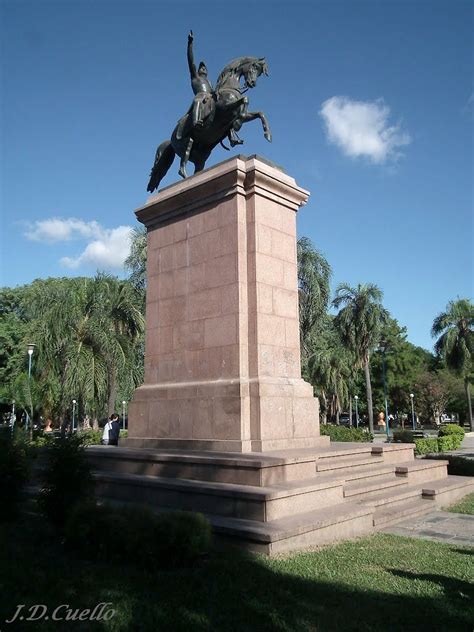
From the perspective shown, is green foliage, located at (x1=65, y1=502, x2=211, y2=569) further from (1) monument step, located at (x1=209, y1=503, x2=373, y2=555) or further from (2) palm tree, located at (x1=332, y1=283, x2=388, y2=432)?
(2) palm tree, located at (x1=332, y1=283, x2=388, y2=432)

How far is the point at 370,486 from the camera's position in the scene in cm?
967

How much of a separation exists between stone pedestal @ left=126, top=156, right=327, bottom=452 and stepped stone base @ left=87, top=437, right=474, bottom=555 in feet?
2.19

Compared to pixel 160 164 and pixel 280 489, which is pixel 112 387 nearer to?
pixel 160 164

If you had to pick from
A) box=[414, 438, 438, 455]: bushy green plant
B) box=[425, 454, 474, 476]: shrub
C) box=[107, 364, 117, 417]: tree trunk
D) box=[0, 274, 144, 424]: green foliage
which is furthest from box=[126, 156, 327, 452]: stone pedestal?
box=[107, 364, 117, 417]: tree trunk

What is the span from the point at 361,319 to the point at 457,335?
12717 mm

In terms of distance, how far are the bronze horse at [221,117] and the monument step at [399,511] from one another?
806 cm

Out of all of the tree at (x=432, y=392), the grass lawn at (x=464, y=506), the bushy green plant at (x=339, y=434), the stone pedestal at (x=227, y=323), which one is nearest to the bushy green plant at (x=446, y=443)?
the bushy green plant at (x=339, y=434)

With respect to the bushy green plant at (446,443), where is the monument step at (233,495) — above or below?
below

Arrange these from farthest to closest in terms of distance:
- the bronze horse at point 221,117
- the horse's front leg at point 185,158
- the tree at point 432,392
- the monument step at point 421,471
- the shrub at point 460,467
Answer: the tree at point 432,392 < the shrub at point 460,467 < the horse's front leg at point 185,158 < the bronze horse at point 221,117 < the monument step at point 421,471

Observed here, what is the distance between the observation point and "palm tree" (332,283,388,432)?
40938 mm

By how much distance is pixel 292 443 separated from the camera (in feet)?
34.1

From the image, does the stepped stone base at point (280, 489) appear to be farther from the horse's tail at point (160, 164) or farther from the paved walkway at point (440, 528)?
the horse's tail at point (160, 164)

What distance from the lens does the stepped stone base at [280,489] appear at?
7031 mm

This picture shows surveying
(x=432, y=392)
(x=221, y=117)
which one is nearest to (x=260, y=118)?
(x=221, y=117)
